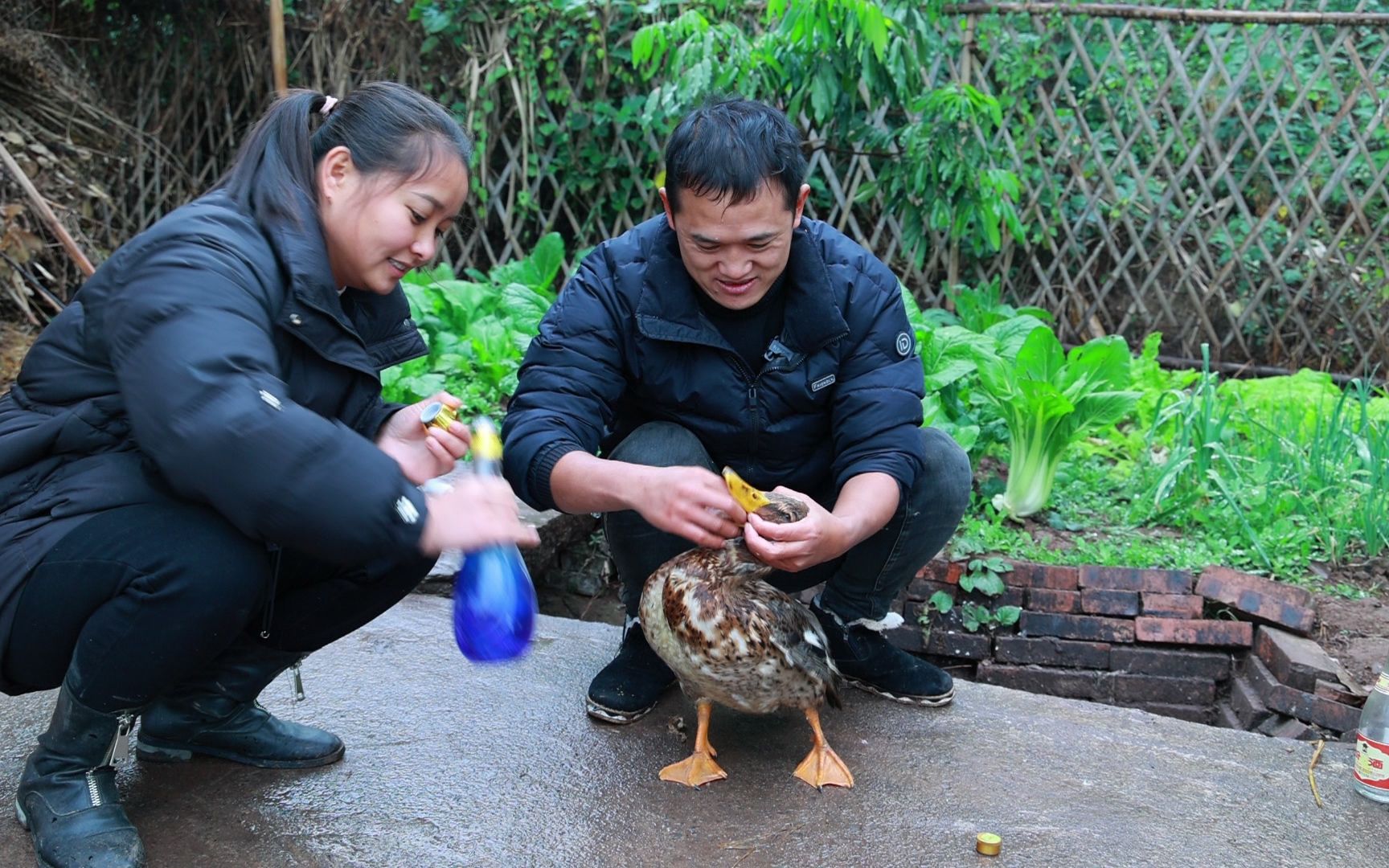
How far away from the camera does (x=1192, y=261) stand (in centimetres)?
583

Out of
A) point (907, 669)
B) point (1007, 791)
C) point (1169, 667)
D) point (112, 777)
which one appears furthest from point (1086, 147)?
point (112, 777)

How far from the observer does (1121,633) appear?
3.51 meters

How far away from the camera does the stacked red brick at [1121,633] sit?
3.43m

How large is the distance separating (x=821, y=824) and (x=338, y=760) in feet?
3.38

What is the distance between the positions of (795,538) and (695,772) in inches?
23.3

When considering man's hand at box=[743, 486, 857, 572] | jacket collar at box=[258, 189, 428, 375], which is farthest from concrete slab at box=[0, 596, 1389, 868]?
jacket collar at box=[258, 189, 428, 375]

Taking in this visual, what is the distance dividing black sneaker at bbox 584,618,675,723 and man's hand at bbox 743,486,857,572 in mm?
548

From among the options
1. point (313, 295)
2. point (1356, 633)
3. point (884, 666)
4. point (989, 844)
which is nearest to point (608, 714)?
point (884, 666)

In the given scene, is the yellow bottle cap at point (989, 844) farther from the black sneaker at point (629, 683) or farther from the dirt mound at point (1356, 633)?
the dirt mound at point (1356, 633)

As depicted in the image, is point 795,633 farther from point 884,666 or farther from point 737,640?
point 884,666

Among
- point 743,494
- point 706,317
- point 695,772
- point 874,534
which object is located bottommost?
point 695,772

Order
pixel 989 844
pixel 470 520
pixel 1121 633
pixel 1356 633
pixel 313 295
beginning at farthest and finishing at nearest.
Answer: pixel 1121 633, pixel 1356 633, pixel 989 844, pixel 313 295, pixel 470 520

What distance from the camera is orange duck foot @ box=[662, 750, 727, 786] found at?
2.41m

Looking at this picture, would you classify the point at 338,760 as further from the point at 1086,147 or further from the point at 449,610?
the point at 1086,147
